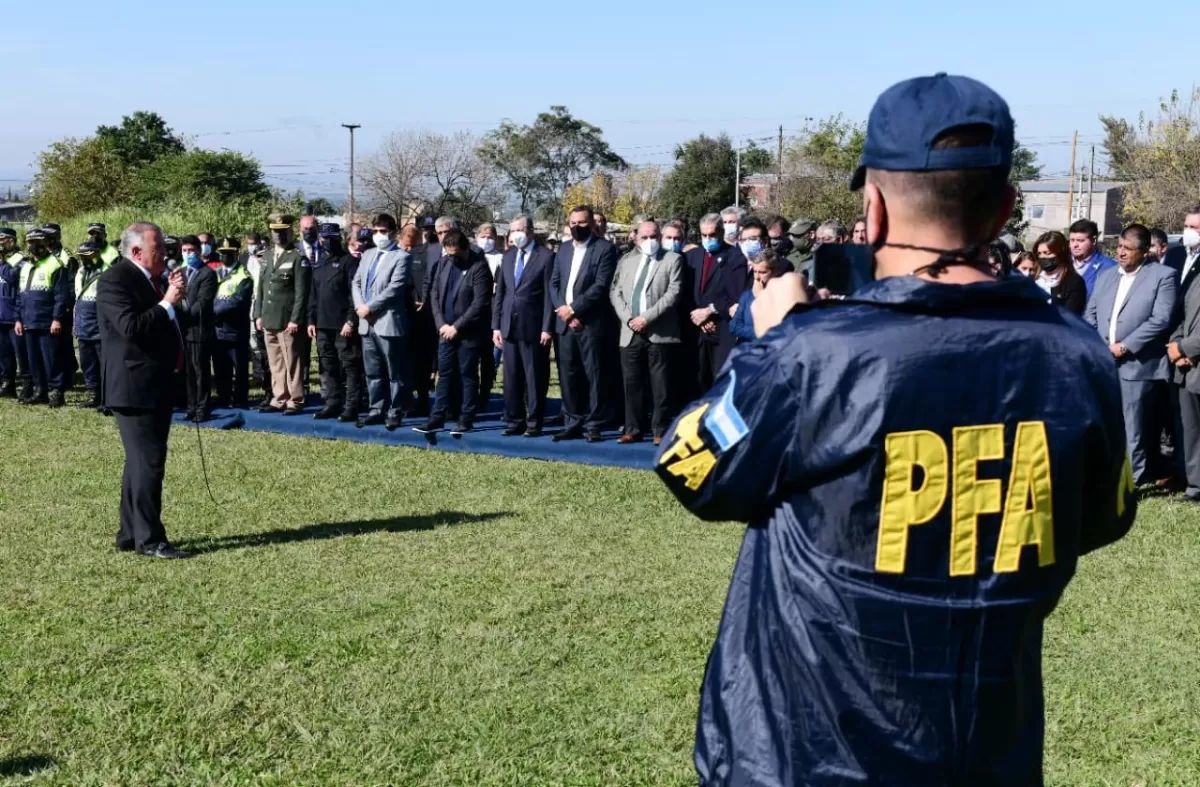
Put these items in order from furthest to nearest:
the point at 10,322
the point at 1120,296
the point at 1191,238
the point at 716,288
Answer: the point at 10,322, the point at 716,288, the point at 1191,238, the point at 1120,296

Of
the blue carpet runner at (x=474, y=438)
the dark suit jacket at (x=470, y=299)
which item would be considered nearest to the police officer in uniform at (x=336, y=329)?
the blue carpet runner at (x=474, y=438)

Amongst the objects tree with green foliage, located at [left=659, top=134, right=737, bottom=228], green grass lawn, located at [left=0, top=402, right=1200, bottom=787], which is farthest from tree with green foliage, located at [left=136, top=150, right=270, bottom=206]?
green grass lawn, located at [left=0, top=402, right=1200, bottom=787]

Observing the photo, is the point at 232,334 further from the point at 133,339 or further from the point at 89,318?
the point at 133,339

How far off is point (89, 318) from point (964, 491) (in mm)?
13378

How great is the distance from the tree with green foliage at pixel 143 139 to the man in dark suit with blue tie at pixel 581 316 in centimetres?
6230

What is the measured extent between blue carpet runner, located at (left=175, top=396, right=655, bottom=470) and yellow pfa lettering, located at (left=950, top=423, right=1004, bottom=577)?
27.6ft

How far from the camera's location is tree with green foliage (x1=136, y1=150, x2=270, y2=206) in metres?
59.4

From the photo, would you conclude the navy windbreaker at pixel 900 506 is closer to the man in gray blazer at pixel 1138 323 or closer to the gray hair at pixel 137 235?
the gray hair at pixel 137 235

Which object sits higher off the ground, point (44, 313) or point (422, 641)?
point (44, 313)

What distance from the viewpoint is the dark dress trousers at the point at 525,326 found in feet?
37.9

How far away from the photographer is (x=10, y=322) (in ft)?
48.8

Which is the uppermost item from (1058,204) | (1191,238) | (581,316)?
(1058,204)

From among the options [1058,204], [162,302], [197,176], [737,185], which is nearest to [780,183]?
[737,185]

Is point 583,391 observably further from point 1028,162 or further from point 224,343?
point 1028,162
